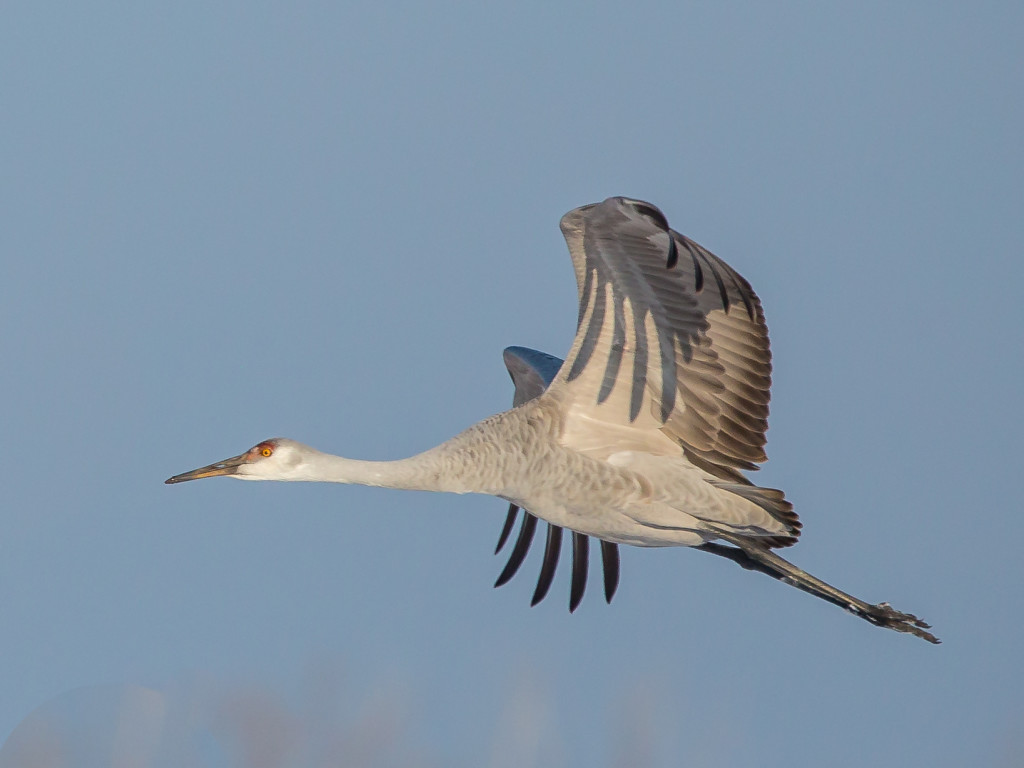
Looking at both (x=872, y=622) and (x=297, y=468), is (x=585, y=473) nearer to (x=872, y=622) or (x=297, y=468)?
(x=297, y=468)

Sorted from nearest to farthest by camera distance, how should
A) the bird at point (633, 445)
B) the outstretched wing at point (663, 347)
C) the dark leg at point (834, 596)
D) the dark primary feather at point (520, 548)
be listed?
the outstretched wing at point (663, 347) → the bird at point (633, 445) → the dark leg at point (834, 596) → the dark primary feather at point (520, 548)

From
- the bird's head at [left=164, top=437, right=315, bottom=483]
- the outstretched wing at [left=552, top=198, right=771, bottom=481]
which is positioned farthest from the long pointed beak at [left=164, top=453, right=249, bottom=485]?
the outstretched wing at [left=552, top=198, right=771, bottom=481]

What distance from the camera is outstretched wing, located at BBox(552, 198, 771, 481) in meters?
10.9

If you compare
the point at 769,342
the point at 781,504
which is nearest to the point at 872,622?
the point at 781,504

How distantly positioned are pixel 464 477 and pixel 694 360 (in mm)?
1660

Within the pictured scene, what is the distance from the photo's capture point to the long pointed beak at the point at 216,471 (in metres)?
12.4

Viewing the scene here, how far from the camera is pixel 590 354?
462 inches

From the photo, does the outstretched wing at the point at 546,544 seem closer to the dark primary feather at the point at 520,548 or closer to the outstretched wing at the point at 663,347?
the dark primary feather at the point at 520,548

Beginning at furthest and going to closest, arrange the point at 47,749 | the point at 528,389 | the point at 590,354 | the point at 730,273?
the point at 47,749, the point at 528,389, the point at 590,354, the point at 730,273

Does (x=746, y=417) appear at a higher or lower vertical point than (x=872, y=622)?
higher

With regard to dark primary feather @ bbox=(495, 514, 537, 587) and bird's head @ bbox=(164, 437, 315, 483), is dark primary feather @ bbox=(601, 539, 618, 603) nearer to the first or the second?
dark primary feather @ bbox=(495, 514, 537, 587)

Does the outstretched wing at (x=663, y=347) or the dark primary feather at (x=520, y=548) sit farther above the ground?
the outstretched wing at (x=663, y=347)

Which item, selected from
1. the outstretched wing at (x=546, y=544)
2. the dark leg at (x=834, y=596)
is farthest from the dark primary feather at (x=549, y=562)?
the dark leg at (x=834, y=596)

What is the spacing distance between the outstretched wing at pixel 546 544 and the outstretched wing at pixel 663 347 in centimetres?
197
